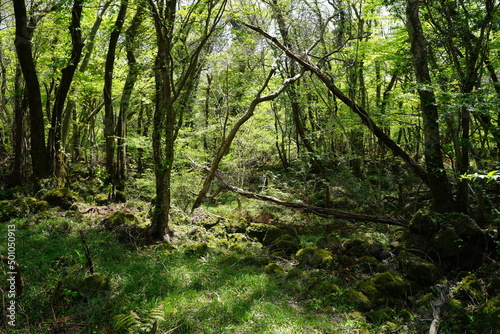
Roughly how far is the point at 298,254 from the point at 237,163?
842 centimetres

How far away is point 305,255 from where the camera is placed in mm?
7449

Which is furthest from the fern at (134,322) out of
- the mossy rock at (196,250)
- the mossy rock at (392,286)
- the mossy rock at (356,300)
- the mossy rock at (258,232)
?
the mossy rock at (258,232)

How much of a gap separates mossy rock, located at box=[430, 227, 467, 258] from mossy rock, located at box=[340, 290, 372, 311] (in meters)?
2.73

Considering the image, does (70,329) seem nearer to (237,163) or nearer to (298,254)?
(298,254)

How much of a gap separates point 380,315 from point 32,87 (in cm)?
1071

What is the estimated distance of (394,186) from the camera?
13.9 m

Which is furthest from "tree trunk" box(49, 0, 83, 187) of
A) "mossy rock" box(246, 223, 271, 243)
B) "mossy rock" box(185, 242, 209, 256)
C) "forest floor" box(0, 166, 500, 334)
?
"mossy rock" box(246, 223, 271, 243)

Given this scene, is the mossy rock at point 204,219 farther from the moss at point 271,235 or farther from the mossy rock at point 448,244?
the mossy rock at point 448,244

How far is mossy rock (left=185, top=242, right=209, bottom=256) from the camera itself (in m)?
7.12

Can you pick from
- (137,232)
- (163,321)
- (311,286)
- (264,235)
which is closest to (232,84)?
(264,235)

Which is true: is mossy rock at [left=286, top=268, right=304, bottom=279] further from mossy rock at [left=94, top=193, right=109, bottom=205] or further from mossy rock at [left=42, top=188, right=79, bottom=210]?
mossy rock at [left=94, top=193, right=109, bottom=205]

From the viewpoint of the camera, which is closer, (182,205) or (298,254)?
(298,254)

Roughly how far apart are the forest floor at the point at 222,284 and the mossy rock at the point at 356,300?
17mm

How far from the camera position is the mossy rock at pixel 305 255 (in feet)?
23.7
